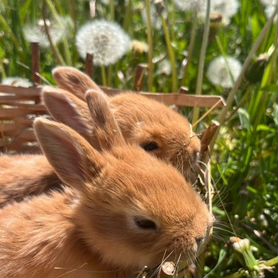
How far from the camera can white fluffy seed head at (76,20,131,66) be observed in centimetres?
413

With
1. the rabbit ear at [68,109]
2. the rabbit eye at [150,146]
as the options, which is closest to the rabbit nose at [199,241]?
the rabbit eye at [150,146]

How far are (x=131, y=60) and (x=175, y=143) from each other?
1.29 metres

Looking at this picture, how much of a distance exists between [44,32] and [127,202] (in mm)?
1961

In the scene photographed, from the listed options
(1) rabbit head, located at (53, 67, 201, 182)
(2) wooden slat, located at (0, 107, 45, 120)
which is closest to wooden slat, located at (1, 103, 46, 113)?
(2) wooden slat, located at (0, 107, 45, 120)

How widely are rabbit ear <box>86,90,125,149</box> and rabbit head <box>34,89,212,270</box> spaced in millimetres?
61

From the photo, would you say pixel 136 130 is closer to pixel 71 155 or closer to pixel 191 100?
pixel 191 100

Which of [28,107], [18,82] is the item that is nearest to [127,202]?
[28,107]

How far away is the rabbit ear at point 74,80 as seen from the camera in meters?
3.57

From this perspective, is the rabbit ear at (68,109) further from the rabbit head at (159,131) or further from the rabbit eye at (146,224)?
the rabbit eye at (146,224)

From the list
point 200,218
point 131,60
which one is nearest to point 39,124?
point 200,218

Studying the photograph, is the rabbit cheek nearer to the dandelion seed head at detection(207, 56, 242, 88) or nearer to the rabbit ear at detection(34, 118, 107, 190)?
the rabbit ear at detection(34, 118, 107, 190)

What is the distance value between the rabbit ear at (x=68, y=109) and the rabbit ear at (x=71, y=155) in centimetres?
53

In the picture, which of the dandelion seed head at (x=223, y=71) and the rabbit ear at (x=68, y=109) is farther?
the dandelion seed head at (x=223, y=71)

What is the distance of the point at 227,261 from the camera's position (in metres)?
3.33
